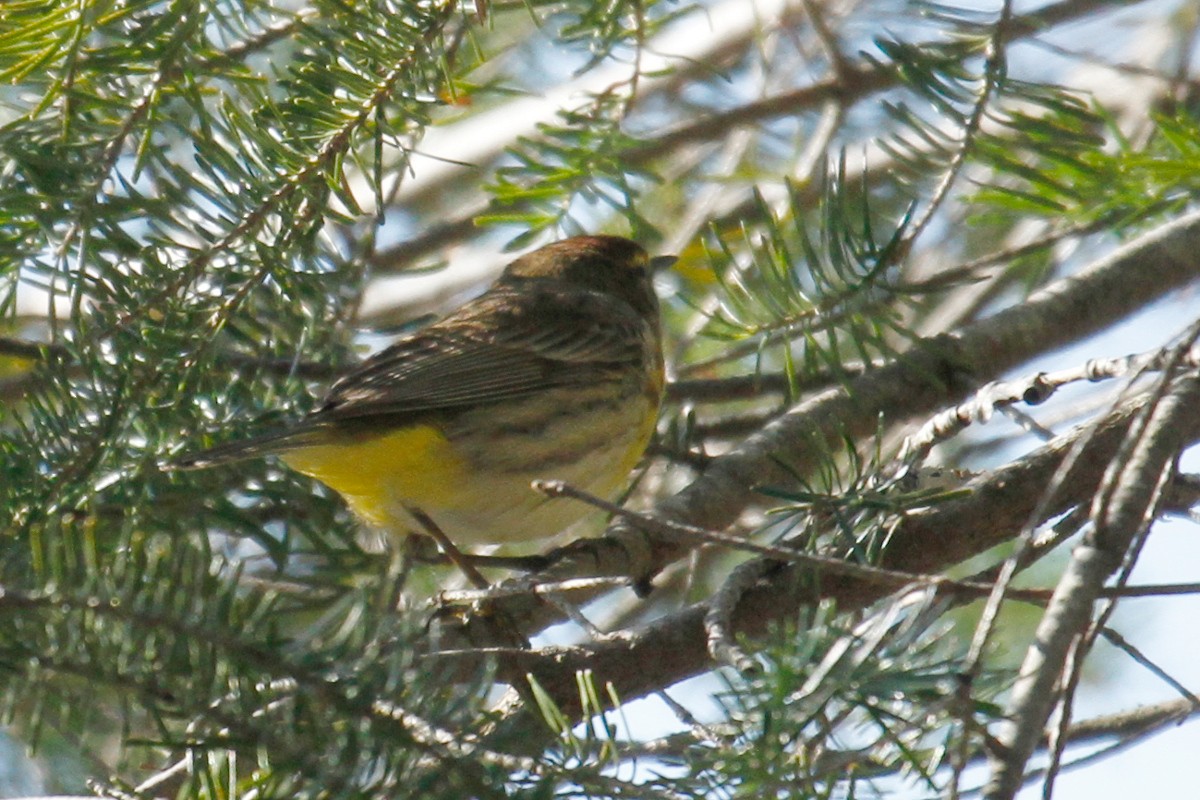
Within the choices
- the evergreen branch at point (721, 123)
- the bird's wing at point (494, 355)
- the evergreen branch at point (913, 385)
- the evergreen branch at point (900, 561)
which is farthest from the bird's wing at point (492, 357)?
the evergreen branch at point (900, 561)

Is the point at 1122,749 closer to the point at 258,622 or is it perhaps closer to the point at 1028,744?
the point at 1028,744

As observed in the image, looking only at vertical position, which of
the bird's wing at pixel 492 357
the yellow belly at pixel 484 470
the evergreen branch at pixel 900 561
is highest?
the bird's wing at pixel 492 357

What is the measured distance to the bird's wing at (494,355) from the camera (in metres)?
3.66

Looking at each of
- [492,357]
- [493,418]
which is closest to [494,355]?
[492,357]

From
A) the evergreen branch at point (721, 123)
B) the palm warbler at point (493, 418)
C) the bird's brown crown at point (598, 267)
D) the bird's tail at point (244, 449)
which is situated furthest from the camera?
the bird's brown crown at point (598, 267)

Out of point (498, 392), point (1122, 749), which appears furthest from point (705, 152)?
point (1122, 749)

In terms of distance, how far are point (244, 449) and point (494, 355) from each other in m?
1.65

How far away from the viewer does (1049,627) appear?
136 cm

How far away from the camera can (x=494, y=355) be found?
Answer: 168 inches

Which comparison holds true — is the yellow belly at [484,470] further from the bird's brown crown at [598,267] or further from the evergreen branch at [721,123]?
the bird's brown crown at [598,267]

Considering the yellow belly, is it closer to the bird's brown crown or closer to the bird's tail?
the bird's tail

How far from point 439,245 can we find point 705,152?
1.20 meters

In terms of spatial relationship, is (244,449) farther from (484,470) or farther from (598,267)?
(598,267)

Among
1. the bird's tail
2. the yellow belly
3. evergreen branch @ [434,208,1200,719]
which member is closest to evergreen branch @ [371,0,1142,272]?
the yellow belly
